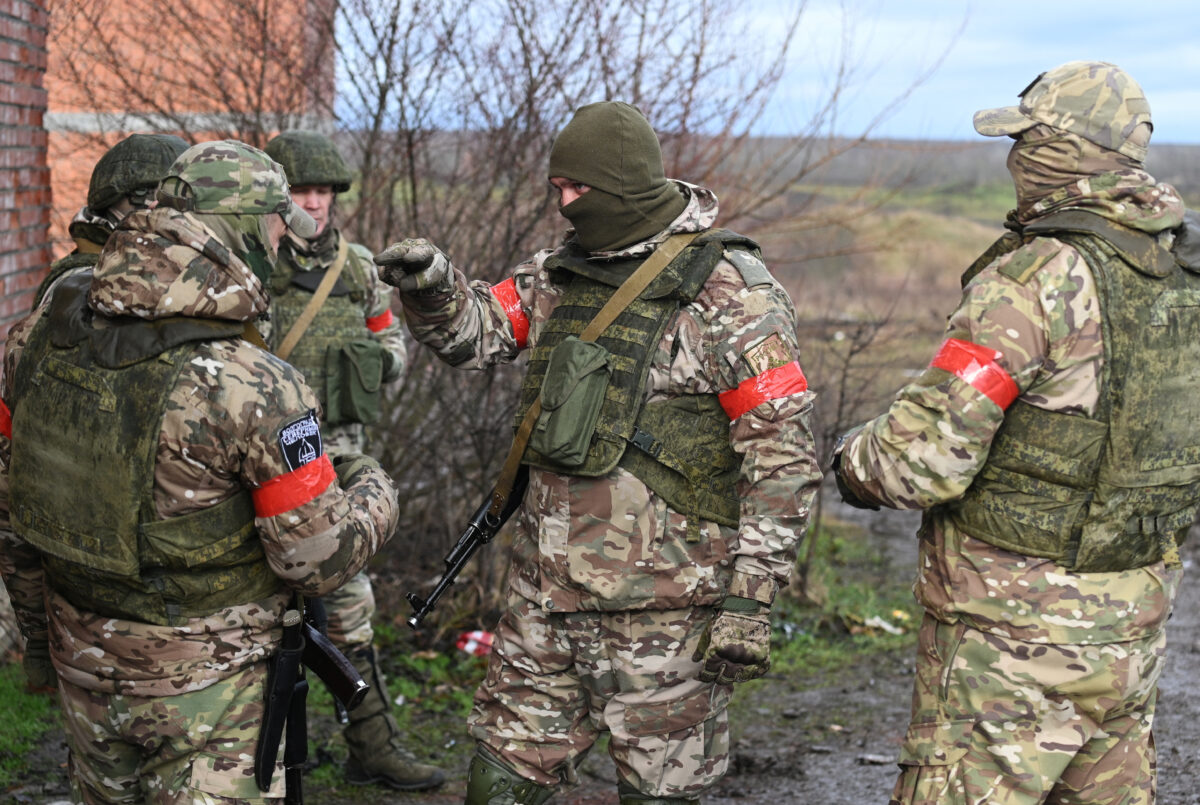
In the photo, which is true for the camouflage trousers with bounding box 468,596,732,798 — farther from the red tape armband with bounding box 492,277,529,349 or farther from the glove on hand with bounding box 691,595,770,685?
the red tape armband with bounding box 492,277,529,349

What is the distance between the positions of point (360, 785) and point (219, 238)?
249 cm

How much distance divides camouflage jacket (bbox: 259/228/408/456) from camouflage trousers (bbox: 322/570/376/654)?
20.5 inches

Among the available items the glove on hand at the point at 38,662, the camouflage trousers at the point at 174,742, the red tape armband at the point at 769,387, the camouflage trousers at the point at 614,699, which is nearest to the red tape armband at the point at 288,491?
the camouflage trousers at the point at 174,742

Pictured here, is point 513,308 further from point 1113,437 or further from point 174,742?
point 1113,437

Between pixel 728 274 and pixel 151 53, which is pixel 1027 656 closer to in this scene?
pixel 728 274

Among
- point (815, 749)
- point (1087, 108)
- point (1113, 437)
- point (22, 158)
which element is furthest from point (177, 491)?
point (815, 749)

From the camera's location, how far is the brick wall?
447 cm

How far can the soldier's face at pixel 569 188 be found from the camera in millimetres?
3051

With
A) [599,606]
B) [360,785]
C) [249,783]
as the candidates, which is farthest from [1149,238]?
[360,785]

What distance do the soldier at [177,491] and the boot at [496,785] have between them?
0.62 meters

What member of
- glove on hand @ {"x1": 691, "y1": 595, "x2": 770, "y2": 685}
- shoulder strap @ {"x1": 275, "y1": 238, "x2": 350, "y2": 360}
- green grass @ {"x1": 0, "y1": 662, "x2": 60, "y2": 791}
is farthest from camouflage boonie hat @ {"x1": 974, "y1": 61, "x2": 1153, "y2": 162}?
green grass @ {"x1": 0, "y1": 662, "x2": 60, "y2": 791}

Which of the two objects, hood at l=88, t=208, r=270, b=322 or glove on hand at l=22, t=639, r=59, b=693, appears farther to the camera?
glove on hand at l=22, t=639, r=59, b=693

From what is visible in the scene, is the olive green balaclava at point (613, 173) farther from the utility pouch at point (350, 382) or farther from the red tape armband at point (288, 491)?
the utility pouch at point (350, 382)

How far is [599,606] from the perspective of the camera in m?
2.97
